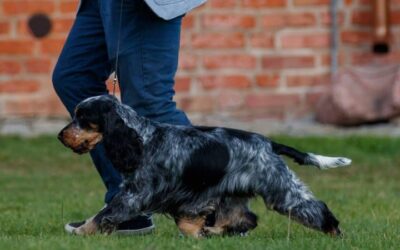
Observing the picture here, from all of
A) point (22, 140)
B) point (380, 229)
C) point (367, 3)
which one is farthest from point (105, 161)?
point (367, 3)

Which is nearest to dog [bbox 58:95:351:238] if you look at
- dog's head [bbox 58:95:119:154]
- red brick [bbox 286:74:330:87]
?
dog's head [bbox 58:95:119:154]

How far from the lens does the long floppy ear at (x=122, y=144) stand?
6191 millimetres

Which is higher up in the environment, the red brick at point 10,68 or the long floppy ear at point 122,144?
the long floppy ear at point 122,144

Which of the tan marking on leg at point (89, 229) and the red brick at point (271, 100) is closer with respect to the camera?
the tan marking on leg at point (89, 229)

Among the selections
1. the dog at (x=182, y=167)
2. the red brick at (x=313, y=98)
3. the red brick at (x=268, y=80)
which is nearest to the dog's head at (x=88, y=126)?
the dog at (x=182, y=167)

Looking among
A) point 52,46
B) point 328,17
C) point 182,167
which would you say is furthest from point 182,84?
point 182,167

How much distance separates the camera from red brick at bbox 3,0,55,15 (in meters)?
12.4

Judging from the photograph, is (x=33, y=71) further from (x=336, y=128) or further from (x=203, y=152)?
(x=203, y=152)

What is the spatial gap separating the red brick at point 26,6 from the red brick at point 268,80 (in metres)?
2.26

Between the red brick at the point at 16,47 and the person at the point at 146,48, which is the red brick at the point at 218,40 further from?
the person at the point at 146,48

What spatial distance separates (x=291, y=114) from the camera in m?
12.8

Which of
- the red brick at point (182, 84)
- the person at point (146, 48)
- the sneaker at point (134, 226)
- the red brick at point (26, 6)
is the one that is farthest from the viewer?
the red brick at point (182, 84)

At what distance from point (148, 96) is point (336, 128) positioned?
6.30m

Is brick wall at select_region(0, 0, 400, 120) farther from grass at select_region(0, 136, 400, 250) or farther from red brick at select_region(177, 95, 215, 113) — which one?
grass at select_region(0, 136, 400, 250)
